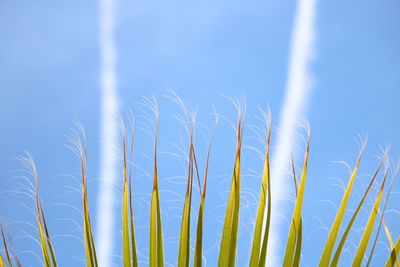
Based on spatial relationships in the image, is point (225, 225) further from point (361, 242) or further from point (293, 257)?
point (361, 242)

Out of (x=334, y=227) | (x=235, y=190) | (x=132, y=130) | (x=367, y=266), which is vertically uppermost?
(x=132, y=130)

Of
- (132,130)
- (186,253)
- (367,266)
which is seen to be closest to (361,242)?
(367,266)

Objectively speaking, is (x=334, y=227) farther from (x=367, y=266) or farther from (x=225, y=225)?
(x=225, y=225)

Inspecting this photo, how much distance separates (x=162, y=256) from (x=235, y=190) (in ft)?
0.94

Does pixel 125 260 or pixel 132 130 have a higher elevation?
pixel 132 130

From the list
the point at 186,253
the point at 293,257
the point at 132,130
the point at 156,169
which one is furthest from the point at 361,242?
the point at 132,130

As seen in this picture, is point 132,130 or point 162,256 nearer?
point 162,256

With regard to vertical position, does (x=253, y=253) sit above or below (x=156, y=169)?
below

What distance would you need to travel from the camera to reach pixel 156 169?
1.55 metres

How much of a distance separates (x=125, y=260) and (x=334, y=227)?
2.09 feet

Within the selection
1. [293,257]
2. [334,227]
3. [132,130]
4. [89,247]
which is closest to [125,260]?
[89,247]

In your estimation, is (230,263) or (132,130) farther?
(132,130)

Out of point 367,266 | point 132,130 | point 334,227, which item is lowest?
point 367,266

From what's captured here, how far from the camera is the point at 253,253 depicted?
1511mm
